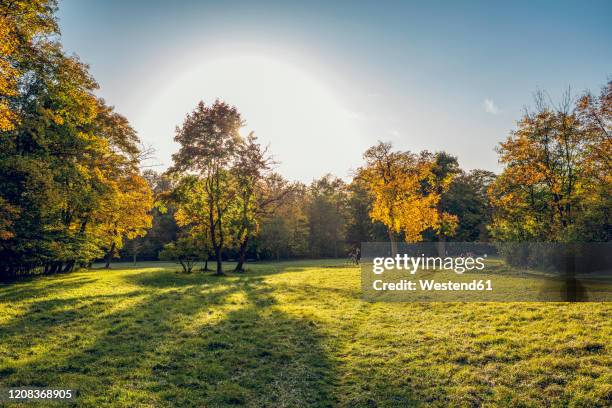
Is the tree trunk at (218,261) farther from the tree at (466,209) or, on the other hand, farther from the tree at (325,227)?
the tree at (466,209)

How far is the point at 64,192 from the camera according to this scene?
22.1m

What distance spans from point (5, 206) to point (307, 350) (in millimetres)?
17133

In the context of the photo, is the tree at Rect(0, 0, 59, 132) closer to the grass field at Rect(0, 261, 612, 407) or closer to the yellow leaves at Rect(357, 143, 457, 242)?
the grass field at Rect(0, 261, 612, 407)

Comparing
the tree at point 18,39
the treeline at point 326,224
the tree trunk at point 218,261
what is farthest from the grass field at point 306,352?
the treeline at point 326,224

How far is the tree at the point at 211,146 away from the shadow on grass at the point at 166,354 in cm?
1708

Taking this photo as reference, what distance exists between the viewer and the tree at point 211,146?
3262cm

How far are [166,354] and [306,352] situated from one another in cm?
460

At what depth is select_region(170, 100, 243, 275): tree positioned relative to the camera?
32.6 metres

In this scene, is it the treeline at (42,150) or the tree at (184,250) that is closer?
the treeline at (42,150)

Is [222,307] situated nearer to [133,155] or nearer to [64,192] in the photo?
[64,192]

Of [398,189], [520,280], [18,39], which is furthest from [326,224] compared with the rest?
[18,39]

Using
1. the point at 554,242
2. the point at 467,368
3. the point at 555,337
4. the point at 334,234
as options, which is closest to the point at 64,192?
the point at 467,368

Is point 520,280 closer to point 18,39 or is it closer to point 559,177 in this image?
point 559,177

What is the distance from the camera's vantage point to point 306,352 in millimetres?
11891
